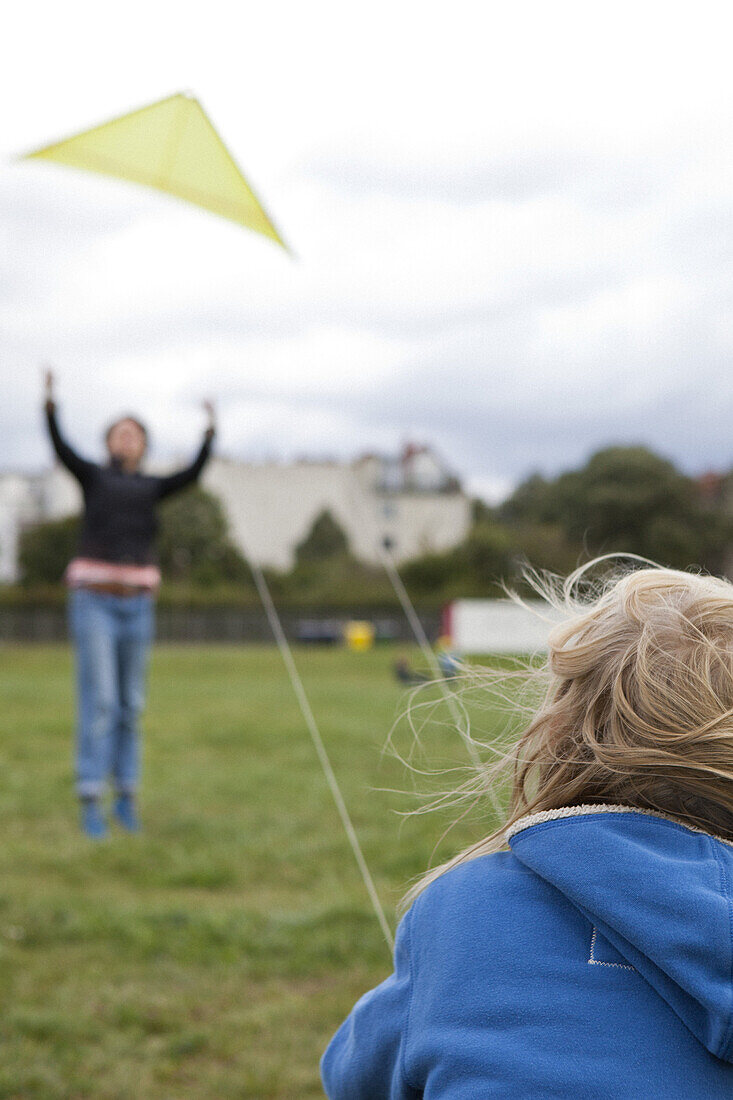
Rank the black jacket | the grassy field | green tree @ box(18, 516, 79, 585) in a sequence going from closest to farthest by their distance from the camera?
the grassy field
the black jacket
green tree @ box(18, 516, 79, 585)

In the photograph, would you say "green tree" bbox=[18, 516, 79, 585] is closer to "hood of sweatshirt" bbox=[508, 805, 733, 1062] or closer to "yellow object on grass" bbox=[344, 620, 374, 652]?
"yellow object on grass" bbox=[344, 620, 374, 652]

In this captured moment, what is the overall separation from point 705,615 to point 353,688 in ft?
43.0

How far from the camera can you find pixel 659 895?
1000 mm

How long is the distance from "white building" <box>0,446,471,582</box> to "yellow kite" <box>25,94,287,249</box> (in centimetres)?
5190

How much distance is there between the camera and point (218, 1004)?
302 cm

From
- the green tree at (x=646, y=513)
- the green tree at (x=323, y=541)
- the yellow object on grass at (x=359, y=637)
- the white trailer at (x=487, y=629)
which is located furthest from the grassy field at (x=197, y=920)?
the green tree at (x=323, y=541)

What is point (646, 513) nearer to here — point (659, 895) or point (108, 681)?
point (108, 681)

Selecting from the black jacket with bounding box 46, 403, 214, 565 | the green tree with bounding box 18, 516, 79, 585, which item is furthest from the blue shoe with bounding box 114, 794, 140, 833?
the green tree with bounding box 18, 516, 79, 585

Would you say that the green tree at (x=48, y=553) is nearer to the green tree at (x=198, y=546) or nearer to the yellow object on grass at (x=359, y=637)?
the green tree at (x=198, y=546)

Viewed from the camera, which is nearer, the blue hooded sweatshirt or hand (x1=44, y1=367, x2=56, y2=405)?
the blue hooded sweatshirt

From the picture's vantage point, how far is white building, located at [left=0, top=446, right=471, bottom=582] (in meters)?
58.8

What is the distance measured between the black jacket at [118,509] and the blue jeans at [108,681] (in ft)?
0.68

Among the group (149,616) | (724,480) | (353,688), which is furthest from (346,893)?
(724,480)

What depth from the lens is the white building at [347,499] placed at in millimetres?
58781
